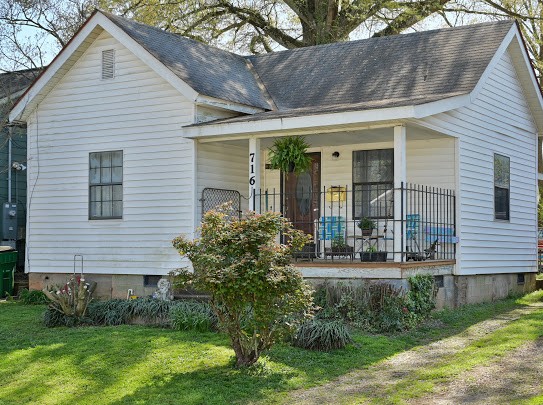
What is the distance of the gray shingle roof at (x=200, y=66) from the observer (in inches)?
626

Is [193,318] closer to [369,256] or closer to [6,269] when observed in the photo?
[369,256]

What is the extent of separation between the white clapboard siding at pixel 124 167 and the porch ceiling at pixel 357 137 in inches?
53.1

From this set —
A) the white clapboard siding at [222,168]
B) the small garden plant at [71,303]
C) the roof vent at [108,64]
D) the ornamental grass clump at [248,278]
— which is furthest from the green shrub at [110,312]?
the roof vent at [108,64]

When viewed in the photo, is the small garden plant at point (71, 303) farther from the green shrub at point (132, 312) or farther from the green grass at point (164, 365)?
the green grass at point (164, 365)

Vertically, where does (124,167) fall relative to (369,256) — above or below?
above

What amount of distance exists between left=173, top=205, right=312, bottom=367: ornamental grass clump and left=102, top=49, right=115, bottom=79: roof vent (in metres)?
7.38

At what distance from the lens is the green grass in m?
9.43

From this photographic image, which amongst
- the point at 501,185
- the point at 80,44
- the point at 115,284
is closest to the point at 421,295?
the point at 501,185

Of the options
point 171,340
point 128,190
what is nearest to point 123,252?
point 128,190

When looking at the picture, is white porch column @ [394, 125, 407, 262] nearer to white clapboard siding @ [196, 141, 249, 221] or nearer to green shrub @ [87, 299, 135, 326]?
white clapboard siding @ [196, 141, 249, 221]

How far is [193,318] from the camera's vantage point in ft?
41.1

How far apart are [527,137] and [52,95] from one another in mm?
10554

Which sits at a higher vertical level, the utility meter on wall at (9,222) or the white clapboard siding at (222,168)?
the white clapboard siding at (222,168)

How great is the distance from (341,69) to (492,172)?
12.6ft
